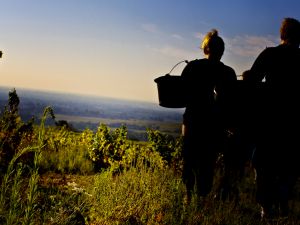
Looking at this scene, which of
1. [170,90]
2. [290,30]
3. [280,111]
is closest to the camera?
[280,111]

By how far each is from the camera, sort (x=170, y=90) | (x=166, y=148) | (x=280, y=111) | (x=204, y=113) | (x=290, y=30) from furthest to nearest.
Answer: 1. (x=166, y=148)
2. (x=204, y=113)
3. (x=170, y=90)
4. (x=290, y=30)
5. (x=280, y=111)

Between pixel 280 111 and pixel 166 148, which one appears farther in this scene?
pixel 166 148

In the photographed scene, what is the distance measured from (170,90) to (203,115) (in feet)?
1.64

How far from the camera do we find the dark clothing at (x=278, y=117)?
4.26 metres

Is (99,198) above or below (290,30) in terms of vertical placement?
below

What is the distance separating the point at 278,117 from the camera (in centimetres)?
428

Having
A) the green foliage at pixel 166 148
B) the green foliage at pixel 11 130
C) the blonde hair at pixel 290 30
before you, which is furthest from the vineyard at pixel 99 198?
the green foliage at pixel 166 148

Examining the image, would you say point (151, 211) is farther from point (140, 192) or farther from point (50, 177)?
point (50, 177)

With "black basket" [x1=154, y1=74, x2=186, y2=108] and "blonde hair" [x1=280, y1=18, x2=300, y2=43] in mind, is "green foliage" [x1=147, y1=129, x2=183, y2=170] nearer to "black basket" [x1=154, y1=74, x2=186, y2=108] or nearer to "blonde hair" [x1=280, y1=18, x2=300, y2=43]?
"black basket" [x1=154, y1=74, x2=186, y2=108]

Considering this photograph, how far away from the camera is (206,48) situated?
16.0ft

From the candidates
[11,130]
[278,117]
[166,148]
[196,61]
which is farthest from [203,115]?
[166,148]

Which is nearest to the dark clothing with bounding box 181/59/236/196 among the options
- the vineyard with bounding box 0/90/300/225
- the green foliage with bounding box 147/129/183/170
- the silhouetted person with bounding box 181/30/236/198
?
the silhouetted person with bounding box 181/30/236/198

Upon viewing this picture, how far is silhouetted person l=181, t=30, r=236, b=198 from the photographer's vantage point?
4.64m

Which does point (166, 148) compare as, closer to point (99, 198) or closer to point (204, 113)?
point (204, 113)
